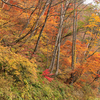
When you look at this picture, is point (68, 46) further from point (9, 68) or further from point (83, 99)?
point (9, 68)

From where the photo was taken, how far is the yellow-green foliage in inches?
162

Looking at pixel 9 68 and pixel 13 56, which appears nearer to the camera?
pixel 9 68

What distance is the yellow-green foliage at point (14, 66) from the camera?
4.11 meters

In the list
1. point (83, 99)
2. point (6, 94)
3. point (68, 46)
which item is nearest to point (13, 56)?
point (6, 94)

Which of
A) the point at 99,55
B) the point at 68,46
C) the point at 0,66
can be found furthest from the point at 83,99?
the point at 0,66

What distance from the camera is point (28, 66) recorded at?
490cm

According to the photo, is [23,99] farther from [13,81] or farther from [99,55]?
[99,55]

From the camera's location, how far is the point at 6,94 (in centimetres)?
320

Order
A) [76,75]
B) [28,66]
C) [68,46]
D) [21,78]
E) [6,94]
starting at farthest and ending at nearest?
[68,46] → [76,75] → [28,66] → [21,78] → [6,94]

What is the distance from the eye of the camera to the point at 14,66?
13.8ft

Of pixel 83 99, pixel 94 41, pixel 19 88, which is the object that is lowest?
pixel 83 99

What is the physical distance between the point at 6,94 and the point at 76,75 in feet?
24.7

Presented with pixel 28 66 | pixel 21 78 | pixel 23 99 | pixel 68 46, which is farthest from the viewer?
pixel 68 46

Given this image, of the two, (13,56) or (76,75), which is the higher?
(13,56)
